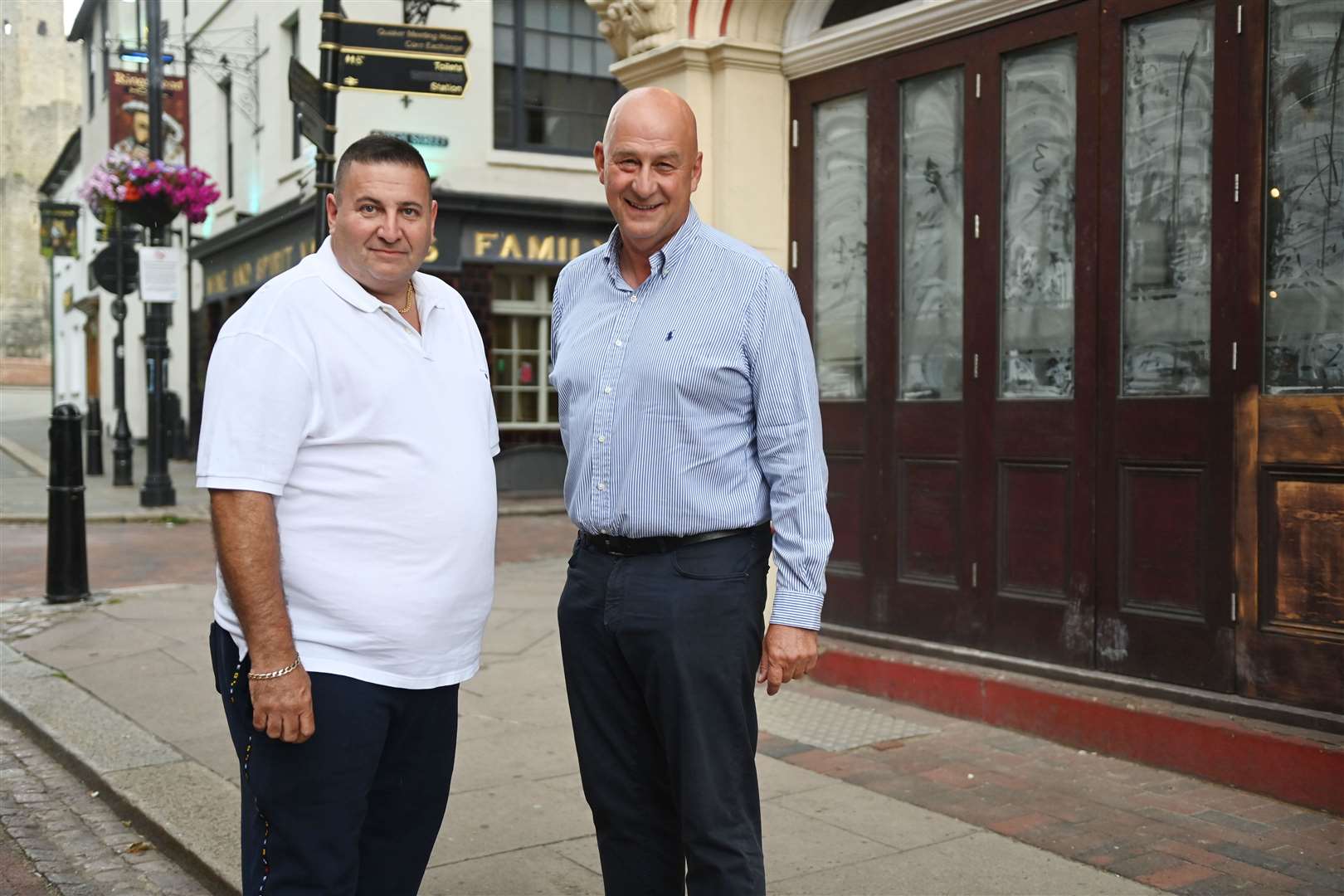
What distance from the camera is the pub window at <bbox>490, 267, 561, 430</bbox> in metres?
18.2

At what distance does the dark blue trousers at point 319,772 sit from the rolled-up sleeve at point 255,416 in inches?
15.4

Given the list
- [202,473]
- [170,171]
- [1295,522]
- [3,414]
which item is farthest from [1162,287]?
[3,414]

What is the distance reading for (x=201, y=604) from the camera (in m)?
9.02

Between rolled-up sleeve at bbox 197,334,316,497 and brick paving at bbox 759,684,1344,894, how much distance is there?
9.22 ft

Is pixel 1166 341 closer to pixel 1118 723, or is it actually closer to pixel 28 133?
pixel 1118 723

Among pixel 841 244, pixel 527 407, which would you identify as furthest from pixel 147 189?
pixel 841 244

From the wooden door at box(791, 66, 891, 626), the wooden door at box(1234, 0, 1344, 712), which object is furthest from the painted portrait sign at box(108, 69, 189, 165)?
the wooden door at box(1234, 0, 1344, 712)

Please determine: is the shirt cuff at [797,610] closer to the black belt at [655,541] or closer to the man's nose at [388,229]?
the black belt at [655,541]

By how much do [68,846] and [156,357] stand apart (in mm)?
12937

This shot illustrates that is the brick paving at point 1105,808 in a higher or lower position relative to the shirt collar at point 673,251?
lower

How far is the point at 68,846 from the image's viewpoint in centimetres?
457

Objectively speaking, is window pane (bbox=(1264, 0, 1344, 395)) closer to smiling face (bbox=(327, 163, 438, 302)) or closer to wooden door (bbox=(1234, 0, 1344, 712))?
wooden door (bbox=(1234, 0, 1344, 712))

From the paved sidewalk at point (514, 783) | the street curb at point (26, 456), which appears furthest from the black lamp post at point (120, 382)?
the paved sidewalk at point (514, 783)

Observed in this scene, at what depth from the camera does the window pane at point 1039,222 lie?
5.57 meters
